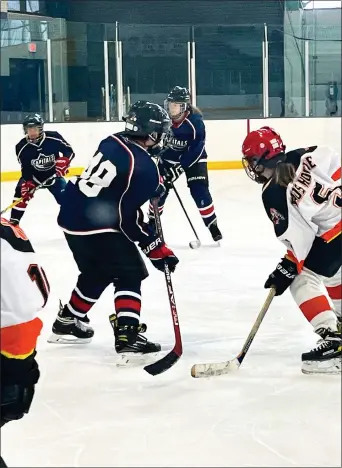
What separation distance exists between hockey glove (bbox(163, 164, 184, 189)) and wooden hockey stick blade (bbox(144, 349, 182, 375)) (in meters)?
0.42

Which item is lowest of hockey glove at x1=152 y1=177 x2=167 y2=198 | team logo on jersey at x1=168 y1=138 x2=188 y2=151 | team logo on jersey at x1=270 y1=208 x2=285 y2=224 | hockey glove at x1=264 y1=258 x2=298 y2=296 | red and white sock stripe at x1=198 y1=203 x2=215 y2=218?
hockey glove at x1=264 y1=258 x2=298 y2=296

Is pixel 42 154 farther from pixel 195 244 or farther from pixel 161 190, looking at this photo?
pixel 195 244

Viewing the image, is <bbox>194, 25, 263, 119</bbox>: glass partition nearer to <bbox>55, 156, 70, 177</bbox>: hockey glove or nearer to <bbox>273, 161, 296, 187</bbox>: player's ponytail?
<bbox>273, 161, 296, 187</bbox>: player's ponytail

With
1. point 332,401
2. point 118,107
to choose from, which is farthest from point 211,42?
point 332,401

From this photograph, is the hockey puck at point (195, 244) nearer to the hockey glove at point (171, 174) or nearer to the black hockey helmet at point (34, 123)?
the hockey glove at point (171, 174)

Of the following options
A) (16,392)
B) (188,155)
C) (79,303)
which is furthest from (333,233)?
(16,392)

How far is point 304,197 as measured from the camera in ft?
6.26

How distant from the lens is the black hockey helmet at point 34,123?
193 cm

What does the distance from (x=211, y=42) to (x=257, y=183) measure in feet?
1.15

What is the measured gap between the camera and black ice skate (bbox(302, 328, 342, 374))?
196cm

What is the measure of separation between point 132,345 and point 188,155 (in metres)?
0.51

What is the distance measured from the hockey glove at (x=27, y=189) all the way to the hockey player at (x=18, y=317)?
554 millimetres

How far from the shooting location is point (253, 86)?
6.37ft

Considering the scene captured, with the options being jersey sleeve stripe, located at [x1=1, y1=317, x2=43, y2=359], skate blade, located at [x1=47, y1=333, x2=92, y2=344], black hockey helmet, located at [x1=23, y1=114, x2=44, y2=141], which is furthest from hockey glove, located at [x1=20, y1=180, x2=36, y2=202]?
jersey sleeve stripe, located at [x1=1, y1=317, x2=43, y2=359]
